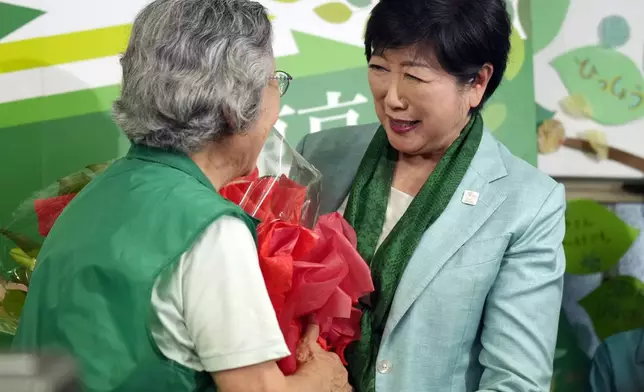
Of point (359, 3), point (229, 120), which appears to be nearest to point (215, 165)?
point (229, 120)

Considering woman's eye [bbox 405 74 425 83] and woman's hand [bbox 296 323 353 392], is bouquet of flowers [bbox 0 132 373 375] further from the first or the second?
woman's eye [bbox 405 74 425 83]

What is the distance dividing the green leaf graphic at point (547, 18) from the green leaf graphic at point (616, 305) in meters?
0.92

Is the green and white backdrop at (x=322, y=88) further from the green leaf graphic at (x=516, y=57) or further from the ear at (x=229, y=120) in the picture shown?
the ear at (x=229, y=120)

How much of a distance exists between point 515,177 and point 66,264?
103 cm

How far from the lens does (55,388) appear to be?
627mm

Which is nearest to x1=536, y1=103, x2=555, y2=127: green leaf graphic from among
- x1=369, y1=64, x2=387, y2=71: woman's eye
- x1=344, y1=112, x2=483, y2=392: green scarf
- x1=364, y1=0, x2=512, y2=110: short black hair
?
x1=344, y1=112, x2=483, y2=392: green scarf

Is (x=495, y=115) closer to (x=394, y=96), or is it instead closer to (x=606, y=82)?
(x=606, y=82)

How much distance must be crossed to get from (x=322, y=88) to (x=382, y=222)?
2.84 feet

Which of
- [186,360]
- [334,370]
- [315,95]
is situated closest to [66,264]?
[186,360]

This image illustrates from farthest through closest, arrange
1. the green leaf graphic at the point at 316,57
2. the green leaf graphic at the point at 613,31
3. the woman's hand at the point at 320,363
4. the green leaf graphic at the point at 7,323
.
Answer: the green leaf graphic at the point at 613,31, the green leaf graphic at the point at 316,57, the green leaf graphic at the point at 7,323, the woman's hand at the point at 320,363

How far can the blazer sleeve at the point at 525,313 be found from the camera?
1.64 meters

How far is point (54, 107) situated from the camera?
7.48 feet

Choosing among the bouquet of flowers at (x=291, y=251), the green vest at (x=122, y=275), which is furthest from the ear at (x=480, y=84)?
the green vest at (x=122, y=275)

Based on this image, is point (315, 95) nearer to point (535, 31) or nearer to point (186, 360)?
point (535, 31)
